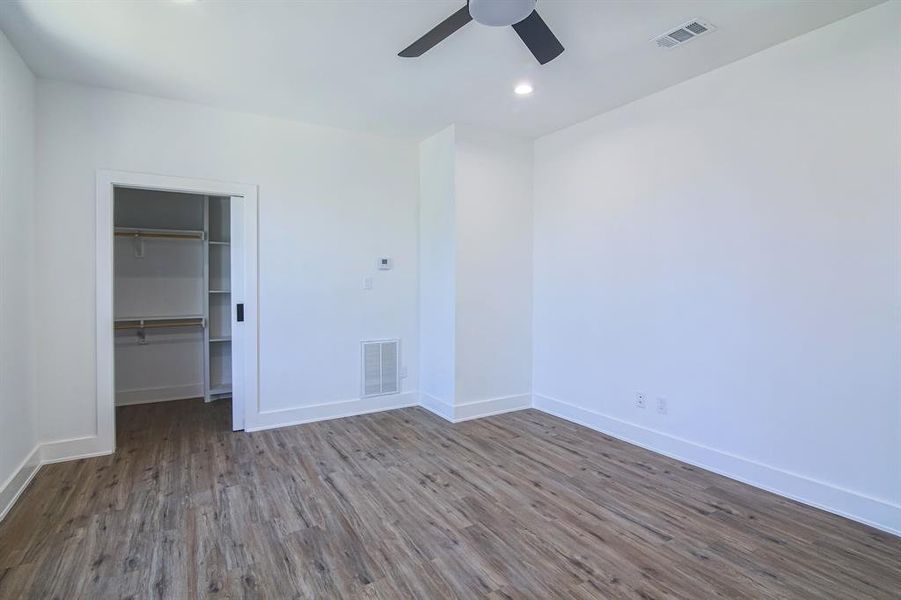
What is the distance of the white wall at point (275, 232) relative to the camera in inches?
131

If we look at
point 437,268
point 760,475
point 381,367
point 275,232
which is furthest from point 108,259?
point 760,475

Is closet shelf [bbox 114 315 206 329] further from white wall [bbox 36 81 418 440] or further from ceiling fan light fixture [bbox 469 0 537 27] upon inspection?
ceiling fan light fixture [bbox 469 0 537 27]

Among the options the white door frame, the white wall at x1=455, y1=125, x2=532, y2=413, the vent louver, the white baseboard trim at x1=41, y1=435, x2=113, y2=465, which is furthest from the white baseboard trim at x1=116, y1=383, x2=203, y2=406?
the white wall at x1=455, y1=125, x2=532, y2=413

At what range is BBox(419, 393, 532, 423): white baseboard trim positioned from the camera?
4.32 meters

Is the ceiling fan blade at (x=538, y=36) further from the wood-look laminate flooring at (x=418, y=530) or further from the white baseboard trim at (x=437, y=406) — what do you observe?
the white baseboard trim at (x=437, y=406)

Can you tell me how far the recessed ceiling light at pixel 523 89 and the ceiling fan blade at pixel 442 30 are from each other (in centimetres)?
111

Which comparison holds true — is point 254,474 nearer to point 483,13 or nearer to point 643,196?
point 483,13

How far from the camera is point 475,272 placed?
4371 mm

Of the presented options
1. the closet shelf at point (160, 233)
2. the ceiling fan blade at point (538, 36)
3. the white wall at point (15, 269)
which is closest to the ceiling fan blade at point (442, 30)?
the ceiling fan blade at point (538, 36)

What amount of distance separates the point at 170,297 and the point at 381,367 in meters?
2.52

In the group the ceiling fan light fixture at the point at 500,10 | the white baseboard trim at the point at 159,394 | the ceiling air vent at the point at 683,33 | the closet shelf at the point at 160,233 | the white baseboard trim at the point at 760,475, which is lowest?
the white baseboard trim at the point at 760,475

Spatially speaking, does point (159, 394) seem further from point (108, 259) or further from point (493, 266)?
point (493, 266)

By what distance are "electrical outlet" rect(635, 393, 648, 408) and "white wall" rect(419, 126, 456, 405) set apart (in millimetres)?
1601

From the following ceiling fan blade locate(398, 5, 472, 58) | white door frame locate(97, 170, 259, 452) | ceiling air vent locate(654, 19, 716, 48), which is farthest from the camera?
white door frame locate(97, 170, 259, 452)
